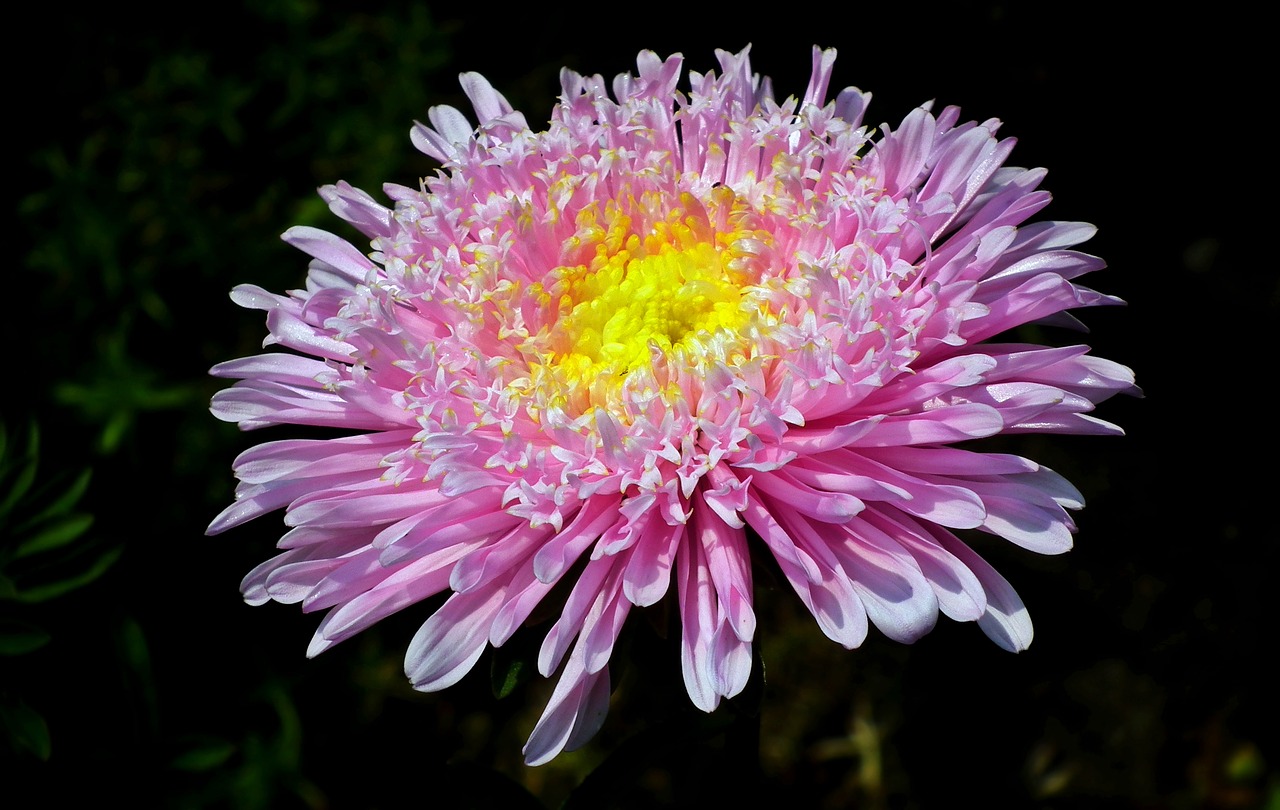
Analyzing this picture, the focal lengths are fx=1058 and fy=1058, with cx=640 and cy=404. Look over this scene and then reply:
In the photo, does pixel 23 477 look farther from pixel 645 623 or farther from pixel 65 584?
pixel 645 623

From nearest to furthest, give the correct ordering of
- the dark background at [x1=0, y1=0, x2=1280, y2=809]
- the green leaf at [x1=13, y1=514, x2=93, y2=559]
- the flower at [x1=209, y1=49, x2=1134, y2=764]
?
the flower at [x1=209, y1=49, x2=1134, y2=764] → the green leaf at [x1=13, y1=514, x2=93, y2=559] → the dark background at [x1=0, y1=0, x2=1280, y2=809]

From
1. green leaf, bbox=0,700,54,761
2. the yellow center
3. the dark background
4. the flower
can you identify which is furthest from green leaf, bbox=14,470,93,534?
the yellow center

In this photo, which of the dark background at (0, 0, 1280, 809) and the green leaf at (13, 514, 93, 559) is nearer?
the green leaf at (13, 514, 93, 559)

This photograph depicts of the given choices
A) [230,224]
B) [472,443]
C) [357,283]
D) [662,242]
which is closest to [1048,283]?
[662,242]

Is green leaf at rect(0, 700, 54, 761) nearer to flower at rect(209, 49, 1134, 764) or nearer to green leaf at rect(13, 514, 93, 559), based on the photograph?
green leaf at rect(13, 514, 93, 559)

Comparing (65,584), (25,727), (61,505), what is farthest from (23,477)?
(25,727)

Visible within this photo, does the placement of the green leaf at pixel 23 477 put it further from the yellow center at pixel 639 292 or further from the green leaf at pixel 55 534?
the yellow center at pixel 639 292
